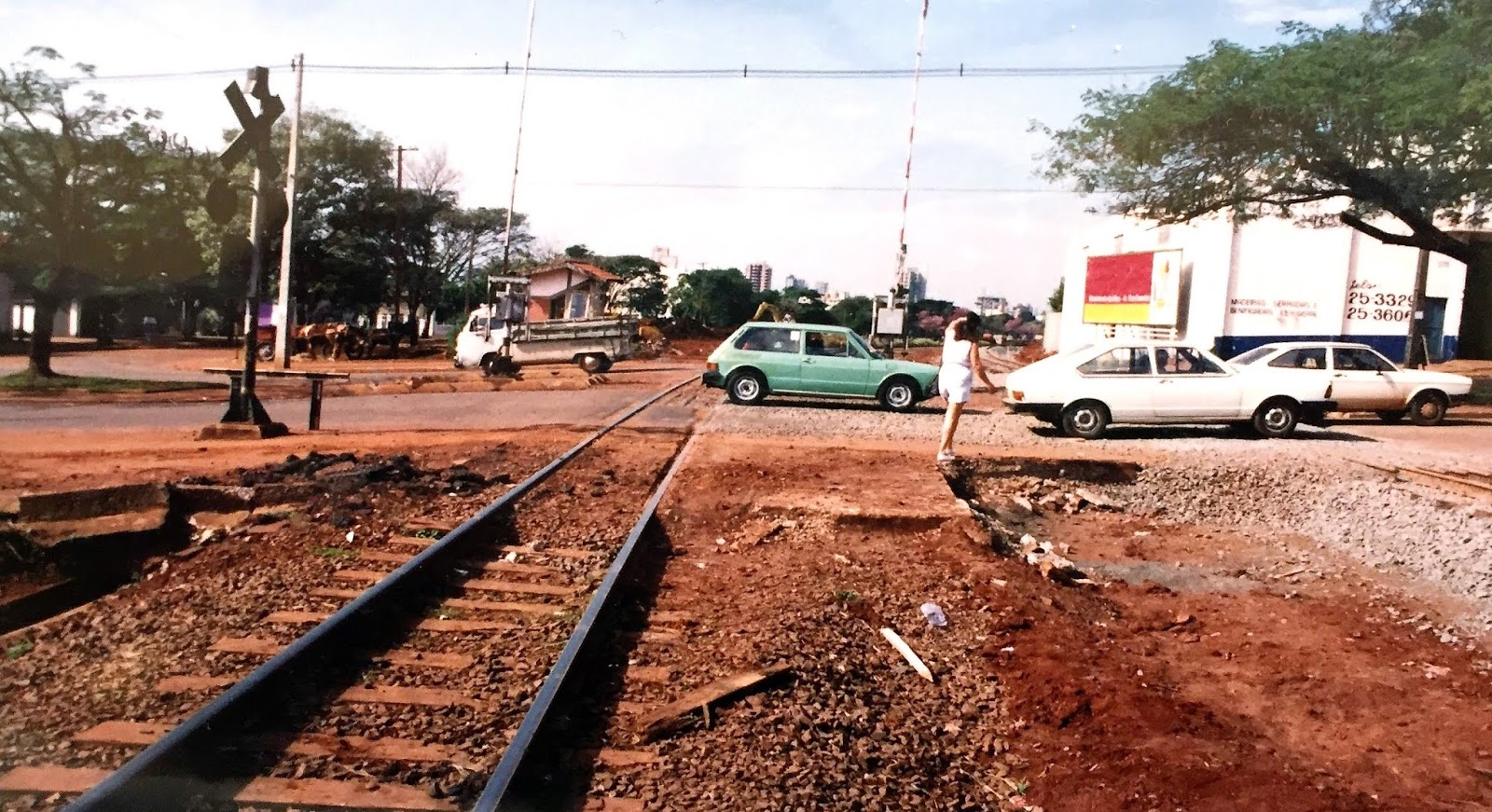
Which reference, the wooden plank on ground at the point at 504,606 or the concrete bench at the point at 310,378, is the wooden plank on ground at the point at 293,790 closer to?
the wooden plank on ground at the point at 504,606

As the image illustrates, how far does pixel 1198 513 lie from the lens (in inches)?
393

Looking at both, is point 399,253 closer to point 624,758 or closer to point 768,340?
point 768,340

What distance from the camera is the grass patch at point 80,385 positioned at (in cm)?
2145

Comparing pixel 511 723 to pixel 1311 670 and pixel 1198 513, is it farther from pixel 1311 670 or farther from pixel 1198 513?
pixel 1198 513

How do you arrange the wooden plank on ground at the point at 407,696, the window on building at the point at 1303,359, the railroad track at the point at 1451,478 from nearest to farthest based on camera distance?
the wooden plank on ground at the point at 407,696
the railroad track at the point at 1451,478
the window on building at the point at 1303,359

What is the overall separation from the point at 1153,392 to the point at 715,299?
40031 millimetres

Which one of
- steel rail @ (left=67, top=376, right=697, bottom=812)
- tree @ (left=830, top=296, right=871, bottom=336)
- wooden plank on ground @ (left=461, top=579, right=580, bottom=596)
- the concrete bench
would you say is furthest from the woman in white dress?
tree @ (left=830, top=296, right=871, bottom=336)

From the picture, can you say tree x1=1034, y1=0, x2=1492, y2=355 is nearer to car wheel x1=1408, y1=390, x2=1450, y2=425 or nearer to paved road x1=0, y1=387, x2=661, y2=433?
car wheel x1=1408, y1=390, x2=1450, y2=425

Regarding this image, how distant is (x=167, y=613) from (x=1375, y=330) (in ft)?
114

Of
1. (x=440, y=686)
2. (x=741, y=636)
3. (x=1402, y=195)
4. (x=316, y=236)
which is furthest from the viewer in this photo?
(x=316, y=236)

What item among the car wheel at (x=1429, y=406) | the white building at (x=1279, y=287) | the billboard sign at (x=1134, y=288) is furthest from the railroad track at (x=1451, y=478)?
the billboard sign at (x=1134, y=288)

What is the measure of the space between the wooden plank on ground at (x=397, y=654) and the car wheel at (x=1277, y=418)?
1304 centimetres

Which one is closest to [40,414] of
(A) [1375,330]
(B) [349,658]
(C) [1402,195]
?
(B) [349,658]

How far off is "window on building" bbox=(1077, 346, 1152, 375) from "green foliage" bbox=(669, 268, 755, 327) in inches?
1527
